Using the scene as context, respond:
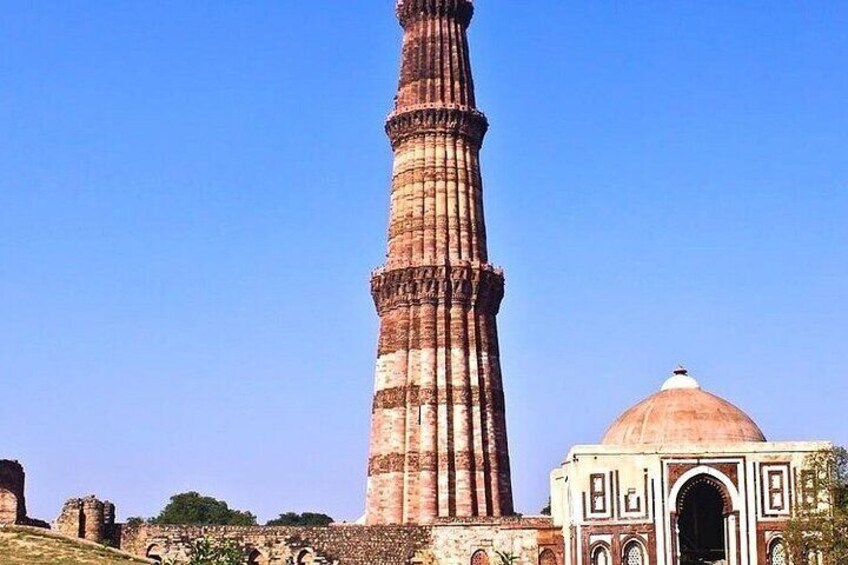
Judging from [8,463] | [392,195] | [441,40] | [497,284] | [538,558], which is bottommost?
[538,558]

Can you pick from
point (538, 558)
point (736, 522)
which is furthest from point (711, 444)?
point (538, 558)

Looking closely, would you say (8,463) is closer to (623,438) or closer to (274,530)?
(274,530)

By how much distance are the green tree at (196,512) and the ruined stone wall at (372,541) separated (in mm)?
50248

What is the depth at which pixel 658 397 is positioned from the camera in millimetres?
46812

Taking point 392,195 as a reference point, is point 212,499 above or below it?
below

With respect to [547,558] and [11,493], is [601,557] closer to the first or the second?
[547,558]

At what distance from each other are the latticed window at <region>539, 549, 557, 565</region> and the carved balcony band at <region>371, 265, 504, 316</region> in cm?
1176

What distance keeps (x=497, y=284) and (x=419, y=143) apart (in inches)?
246

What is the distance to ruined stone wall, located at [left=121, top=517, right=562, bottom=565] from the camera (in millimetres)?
47094

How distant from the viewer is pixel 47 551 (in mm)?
43750

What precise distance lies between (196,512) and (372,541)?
56245 millimetres

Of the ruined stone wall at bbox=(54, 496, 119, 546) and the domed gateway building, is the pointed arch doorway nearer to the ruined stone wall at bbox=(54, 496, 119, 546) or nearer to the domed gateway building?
the domed gateway building

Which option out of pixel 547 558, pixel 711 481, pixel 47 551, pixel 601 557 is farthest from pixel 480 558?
pixel 47 551

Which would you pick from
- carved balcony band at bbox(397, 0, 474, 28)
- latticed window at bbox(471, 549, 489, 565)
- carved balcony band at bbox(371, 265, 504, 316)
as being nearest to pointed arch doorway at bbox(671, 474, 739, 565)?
latticed window at bbox(471, 549, 489, 565)
